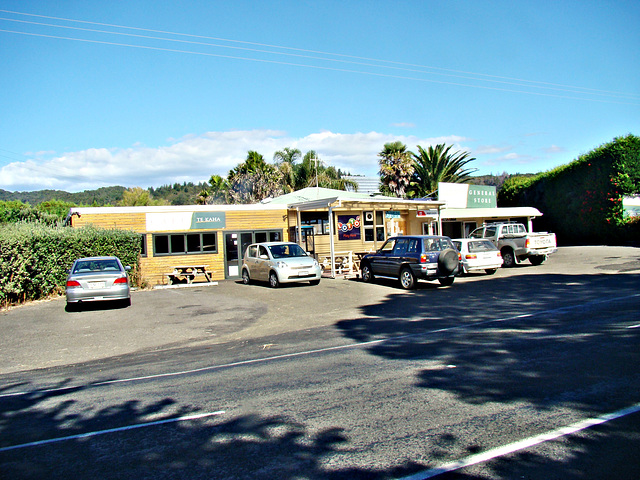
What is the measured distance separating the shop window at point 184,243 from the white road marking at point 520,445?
19765mm

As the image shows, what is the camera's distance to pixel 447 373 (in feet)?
19.0

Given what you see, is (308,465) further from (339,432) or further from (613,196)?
(613,196)

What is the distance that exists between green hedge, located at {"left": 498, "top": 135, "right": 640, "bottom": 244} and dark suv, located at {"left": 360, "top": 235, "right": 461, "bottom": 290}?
19.5m

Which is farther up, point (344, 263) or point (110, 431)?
point (344, 263)

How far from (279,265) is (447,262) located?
5.75 meters

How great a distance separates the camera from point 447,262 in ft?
50.8

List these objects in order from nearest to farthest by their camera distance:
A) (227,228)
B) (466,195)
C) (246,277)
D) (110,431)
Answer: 1. (110,431)
2. (246,277)
3. (227,228)
4. (466,195)

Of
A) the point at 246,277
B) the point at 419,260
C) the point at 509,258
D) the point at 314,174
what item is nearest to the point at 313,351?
the point at 419,260

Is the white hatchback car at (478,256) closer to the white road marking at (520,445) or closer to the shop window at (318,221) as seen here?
the shop window at (318,221)

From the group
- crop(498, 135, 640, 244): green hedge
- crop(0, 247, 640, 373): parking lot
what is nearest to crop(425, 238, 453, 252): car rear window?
crop(0, 247, 640, 373): parking lot

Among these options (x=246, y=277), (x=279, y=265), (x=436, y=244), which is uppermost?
(x=436, y=244)

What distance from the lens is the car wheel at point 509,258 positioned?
2270 cm

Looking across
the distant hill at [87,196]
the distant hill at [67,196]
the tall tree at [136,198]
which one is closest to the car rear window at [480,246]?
the tall tree at [136,198]

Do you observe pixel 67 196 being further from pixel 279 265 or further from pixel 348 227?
pixel 279 265
